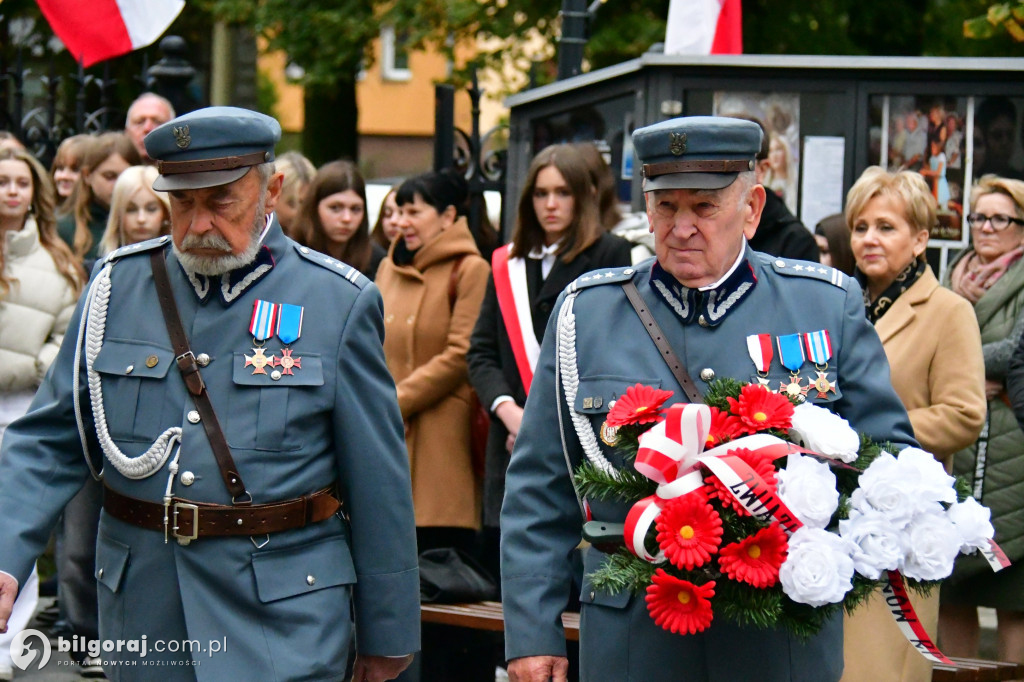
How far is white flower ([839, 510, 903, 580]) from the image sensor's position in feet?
10.7

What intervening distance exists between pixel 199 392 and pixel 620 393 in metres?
1.06

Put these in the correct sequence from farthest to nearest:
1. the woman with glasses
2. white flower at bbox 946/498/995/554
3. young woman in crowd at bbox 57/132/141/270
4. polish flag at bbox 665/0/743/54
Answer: polish flag at bbox 665/0/743/54 < young woman in crowd at bbox 57/132/141/270 < the woman with glasses < white flower at bbox 946/498/995/554

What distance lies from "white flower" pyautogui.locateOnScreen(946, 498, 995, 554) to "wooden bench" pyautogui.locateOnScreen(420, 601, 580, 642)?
2.43m

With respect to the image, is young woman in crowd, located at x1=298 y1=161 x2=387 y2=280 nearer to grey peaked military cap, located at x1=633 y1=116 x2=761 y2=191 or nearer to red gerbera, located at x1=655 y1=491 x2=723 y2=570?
grey peaked military cap, located at x1=633 y1=116 x2=761 y2=191

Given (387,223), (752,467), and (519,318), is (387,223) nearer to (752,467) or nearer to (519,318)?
(519,318)

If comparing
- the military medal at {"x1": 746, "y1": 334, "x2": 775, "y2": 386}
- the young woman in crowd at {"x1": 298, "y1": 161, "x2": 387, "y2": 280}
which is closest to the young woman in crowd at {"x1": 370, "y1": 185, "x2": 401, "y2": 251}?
the young woman in crowd at {"x1": 298, "y1": 161, "x2": 387, "y2": 280}

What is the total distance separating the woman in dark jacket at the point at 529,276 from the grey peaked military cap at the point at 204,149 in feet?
8.05

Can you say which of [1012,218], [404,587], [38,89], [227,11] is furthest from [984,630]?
[38,89]

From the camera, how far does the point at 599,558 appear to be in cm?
368

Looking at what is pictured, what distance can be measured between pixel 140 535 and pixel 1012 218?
4.05m

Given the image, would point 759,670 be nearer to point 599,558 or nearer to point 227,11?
point 599,558

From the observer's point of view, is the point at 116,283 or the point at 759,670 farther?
the point at 116,283

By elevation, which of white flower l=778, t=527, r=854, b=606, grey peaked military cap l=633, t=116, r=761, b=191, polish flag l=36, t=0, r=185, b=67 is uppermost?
polish flag l=36, t=0, r=185, b=67

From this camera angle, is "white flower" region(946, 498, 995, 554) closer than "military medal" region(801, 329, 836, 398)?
Yes
